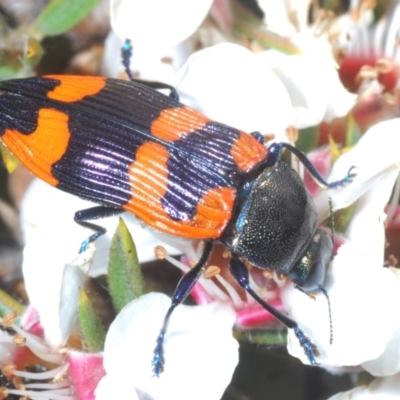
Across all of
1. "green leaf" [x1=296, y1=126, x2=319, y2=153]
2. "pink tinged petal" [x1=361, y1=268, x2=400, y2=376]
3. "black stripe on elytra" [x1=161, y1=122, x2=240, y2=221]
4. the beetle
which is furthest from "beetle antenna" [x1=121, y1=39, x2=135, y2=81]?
"pink tinged petal" [x1=361, y1=268, x2=400, y2=376]

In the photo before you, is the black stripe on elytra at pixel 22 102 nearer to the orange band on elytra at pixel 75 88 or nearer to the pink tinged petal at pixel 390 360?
the orange band on elytra at pixel 75 88

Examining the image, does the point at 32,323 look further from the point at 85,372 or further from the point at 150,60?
the point at 150,60

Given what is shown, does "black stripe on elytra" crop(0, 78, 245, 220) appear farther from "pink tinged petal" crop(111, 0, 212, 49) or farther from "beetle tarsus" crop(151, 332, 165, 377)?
"beetle tarsus" crop(151, 332, 165, 377)

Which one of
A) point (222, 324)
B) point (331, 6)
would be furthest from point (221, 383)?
point (331, 6)

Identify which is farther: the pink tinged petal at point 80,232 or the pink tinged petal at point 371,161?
the pink tinged petal at point 80,232

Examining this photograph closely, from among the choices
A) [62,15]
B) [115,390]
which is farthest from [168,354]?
[62,15]

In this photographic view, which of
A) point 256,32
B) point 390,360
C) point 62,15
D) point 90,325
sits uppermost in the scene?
point 62,15

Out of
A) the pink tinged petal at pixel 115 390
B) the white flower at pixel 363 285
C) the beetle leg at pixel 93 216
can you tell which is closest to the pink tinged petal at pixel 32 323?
the beetle leg at pixel 93 216
